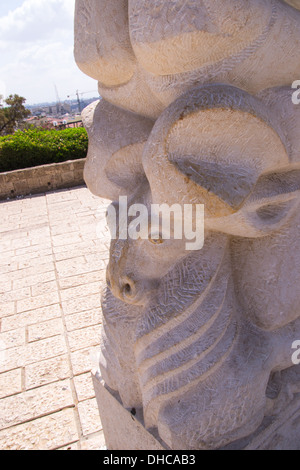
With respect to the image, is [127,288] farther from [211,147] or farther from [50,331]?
[50,331]

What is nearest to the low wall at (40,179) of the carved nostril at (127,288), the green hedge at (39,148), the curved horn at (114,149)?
the green hedge at (39,148)

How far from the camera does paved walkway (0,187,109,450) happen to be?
2.30m

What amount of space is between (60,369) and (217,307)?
1.81 metres

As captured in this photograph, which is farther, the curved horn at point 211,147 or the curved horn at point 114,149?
the curved horn at point 114,149

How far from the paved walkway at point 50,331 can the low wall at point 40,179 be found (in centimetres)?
212

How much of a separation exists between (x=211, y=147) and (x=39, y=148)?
7929 mm

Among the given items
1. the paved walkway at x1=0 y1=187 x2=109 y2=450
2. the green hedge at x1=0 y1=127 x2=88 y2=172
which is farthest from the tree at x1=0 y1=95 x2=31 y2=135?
the paved walkway at x1=0 y1=187 x2=109 y2=450

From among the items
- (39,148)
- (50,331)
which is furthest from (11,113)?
(50,331)

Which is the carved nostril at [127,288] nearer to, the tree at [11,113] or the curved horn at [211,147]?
the curved horn at [211,147]

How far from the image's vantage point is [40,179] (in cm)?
794

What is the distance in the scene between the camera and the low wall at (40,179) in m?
7.75

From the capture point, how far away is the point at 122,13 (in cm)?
132

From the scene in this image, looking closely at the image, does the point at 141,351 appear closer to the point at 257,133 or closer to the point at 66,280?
the point at 257,133
